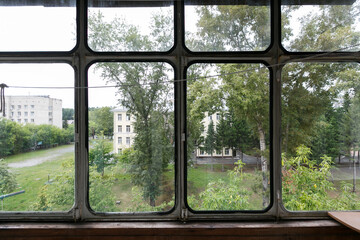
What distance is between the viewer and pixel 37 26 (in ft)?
5.58

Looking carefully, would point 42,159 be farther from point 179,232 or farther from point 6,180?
point 179,232

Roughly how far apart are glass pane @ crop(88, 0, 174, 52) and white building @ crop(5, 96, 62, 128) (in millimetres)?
742

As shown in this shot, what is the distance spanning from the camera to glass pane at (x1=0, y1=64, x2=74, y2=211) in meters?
1.68

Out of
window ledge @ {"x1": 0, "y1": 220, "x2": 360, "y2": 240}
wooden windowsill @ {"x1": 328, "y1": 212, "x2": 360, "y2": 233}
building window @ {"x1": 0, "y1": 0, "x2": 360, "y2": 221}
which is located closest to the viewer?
wooden windowsill @ {"x1": 328, "y1": 212, "x2": 360, "y2": 233}

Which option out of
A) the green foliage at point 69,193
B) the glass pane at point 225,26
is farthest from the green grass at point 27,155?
the glass pane at point 225,26

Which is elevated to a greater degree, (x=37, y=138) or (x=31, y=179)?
(x=37, y=138)

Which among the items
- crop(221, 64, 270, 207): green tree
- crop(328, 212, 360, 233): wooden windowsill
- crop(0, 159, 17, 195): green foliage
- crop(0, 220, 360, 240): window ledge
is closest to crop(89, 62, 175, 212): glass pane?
crop(0, 220, 360, 240): window ledge

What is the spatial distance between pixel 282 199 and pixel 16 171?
2.66 m

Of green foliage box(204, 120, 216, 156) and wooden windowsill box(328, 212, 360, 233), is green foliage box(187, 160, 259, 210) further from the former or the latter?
wooden windowsill box(328, 212, 360, 233)

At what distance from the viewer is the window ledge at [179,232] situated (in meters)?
1.56

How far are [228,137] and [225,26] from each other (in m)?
1.09

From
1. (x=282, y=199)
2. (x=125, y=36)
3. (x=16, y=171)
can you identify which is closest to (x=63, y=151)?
(x=16, y=171)

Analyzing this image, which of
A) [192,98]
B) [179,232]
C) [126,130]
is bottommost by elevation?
[179,232]

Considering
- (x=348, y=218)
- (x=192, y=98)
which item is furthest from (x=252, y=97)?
(x=348, y=218)
